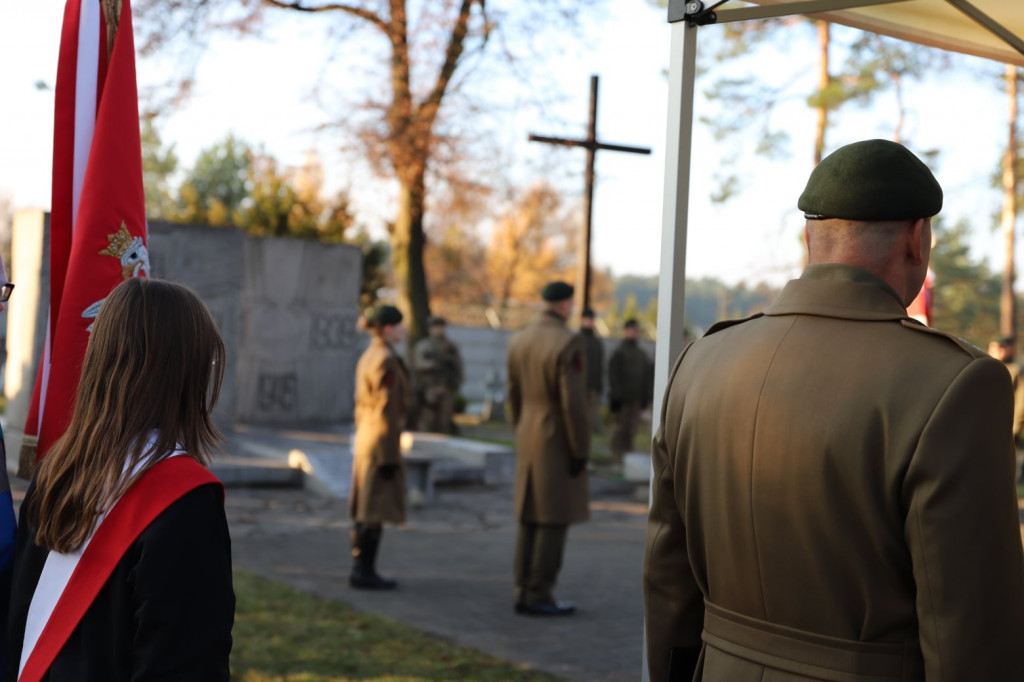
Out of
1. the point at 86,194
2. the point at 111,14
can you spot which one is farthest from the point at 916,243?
the point at 111,14

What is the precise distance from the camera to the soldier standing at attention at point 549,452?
6.91 meters

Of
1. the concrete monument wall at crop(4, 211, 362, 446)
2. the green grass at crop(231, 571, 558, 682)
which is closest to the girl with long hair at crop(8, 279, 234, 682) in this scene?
the green grass at crop(231, 571, 558, 682)

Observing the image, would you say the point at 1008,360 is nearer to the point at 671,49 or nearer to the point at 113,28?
the point at 671,49

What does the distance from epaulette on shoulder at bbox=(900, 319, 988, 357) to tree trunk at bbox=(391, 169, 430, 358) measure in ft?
59.7

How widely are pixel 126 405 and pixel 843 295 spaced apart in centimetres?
134

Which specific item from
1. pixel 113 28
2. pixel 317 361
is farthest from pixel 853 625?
pixel 317 361

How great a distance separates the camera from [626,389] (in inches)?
610

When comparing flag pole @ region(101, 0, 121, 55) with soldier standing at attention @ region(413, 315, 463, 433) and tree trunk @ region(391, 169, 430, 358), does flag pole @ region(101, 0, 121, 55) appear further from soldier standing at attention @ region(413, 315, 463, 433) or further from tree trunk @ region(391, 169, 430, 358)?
tree trunk @ region(391, 169, 430, 358)

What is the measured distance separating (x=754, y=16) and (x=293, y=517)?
7.73 metres

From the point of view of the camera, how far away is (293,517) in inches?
405

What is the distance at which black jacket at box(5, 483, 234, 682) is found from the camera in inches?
75.4

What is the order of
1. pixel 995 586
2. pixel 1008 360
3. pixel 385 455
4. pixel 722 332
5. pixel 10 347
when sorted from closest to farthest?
1. pixel 995 586
2. pixel 722 332
3. pixel 385 455
4. pixel 10 347
5. pixel 1008 360

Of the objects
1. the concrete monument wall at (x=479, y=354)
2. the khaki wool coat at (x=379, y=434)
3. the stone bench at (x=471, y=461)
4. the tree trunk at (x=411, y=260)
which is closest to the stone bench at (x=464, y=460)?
the stone bench at (x=471, y=461)

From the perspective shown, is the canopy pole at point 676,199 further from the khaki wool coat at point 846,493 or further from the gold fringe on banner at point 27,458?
the gold fringe on banner at point 27,458
